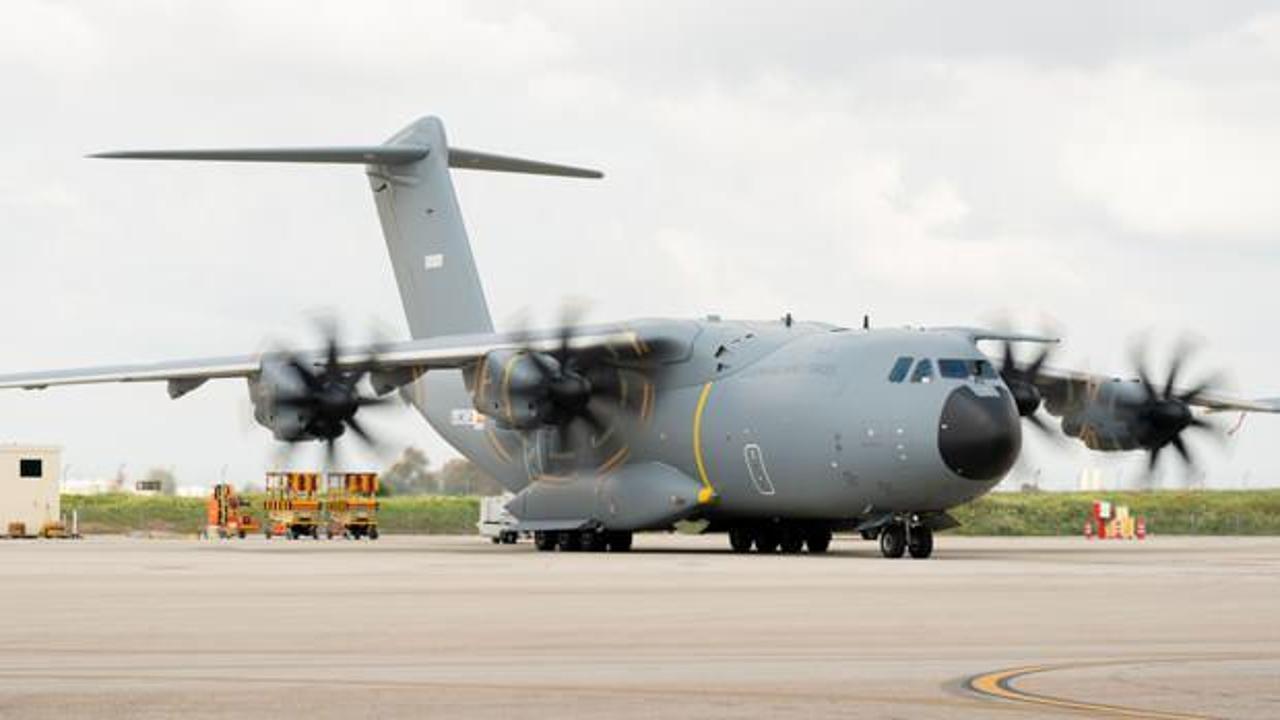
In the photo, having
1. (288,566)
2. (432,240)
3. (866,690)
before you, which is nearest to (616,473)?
(432,240)

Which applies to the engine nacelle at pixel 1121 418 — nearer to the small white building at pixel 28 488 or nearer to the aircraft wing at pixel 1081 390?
the aircraft wing at pixel 1081 390

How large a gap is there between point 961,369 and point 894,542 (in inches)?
134

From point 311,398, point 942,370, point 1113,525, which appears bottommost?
point 1113,525

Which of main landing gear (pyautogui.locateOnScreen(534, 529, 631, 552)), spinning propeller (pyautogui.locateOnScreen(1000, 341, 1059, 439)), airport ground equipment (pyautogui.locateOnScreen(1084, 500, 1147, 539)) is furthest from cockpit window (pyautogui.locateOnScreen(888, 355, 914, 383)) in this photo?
airport ground equipment (pyautogui.locateOnScreen(1084, 500, 1147, 539))

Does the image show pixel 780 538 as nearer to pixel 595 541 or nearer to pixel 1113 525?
pixel 595 541

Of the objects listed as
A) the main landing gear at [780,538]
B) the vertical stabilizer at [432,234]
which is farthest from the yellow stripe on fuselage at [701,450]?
the vertical stabilizer at [432,234]

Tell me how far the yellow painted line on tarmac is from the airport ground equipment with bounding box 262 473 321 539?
42.8 metres

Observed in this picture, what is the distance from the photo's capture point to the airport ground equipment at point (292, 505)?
181 feet

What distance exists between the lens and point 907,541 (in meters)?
37.8

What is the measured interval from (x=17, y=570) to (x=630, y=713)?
20.6 meters

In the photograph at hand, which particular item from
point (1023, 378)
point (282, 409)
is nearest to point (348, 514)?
point (282, 409)

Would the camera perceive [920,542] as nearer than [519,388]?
Yes

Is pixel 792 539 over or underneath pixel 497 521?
underneath

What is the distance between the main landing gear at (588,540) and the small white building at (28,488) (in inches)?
791
